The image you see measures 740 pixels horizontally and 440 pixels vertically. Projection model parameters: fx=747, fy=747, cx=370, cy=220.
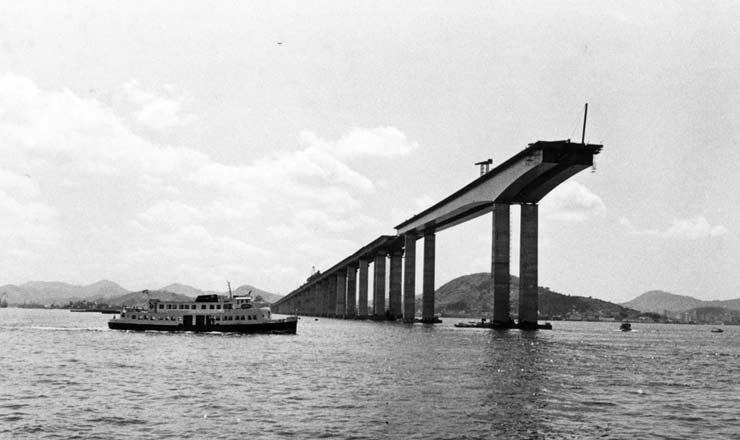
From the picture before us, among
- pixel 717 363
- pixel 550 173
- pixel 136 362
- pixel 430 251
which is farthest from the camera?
pixel 430 251

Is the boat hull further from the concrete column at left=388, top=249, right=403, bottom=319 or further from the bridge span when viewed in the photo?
the concrete column at left=388, top=249, right=403, bottom=319

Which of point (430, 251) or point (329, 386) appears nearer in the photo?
point (329, 386)

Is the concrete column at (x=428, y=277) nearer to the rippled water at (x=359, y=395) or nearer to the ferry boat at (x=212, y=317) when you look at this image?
the ferry boat at (x=212, y=317)

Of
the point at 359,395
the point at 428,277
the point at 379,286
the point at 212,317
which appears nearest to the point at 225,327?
the point at 212,317

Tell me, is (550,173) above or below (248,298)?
above

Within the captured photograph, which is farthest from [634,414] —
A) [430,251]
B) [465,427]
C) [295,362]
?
[430,251]

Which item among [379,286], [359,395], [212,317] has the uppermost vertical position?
[379,286]

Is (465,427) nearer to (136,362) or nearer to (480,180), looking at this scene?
(136,362)

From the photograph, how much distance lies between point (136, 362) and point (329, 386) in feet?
66.8

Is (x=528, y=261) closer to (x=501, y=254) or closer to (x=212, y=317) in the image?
(x=501, y=254)

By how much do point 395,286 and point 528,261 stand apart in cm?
7306

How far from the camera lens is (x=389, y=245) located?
17800cm

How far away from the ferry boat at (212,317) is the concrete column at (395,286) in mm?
74952

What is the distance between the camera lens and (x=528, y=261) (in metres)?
107
